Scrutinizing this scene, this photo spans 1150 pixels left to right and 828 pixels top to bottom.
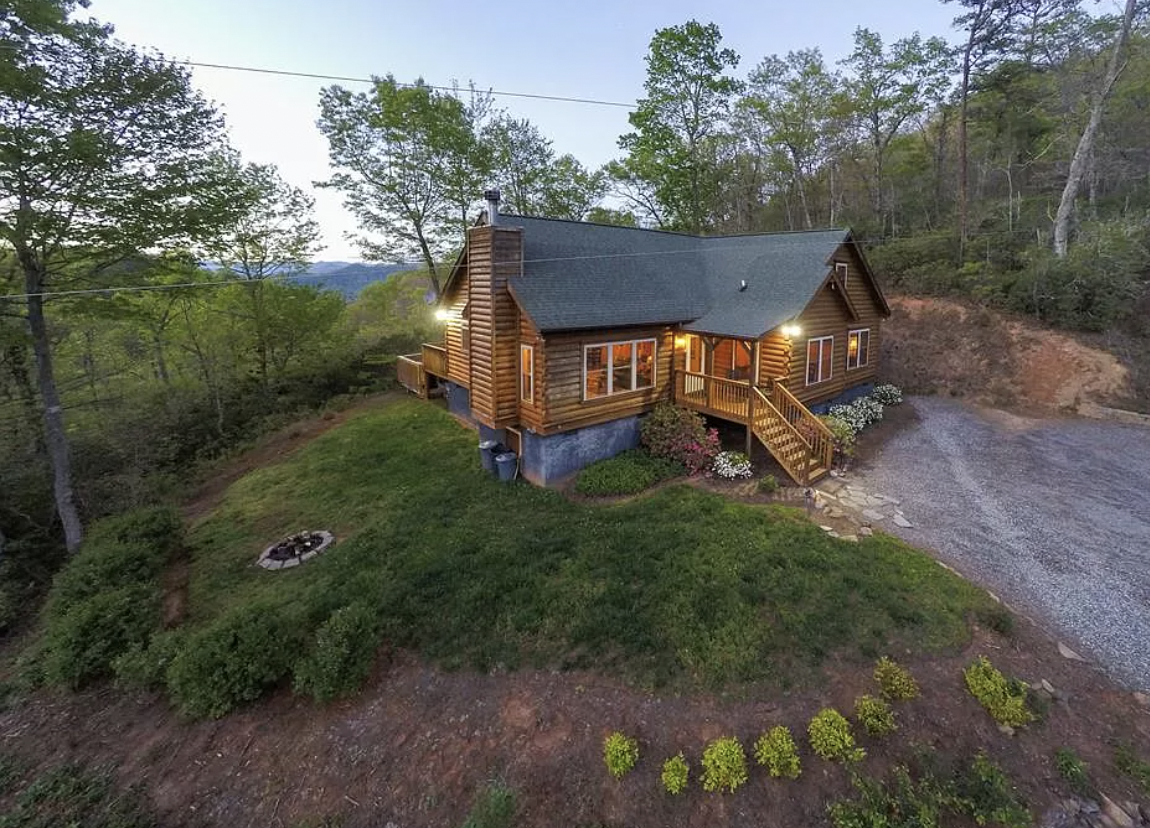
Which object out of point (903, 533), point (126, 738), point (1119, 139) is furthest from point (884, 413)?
point (1119, 139)

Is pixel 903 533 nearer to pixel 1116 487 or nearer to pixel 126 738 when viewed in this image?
pixel 1116 487

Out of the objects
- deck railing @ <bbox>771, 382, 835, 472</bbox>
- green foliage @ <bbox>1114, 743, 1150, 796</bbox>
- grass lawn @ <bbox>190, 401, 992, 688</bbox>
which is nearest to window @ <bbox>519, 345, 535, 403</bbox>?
grass lawn @ <bbox>190, 401, 992, 688</bbox>

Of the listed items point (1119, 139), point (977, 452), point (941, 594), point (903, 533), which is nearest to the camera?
point (941, 594)

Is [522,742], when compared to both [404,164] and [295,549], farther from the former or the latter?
[404,164]

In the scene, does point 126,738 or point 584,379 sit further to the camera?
point 584,379

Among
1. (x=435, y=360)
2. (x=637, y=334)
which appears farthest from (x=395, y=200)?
(x=637, y=334)

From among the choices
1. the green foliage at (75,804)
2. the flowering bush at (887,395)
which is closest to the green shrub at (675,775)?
the green foliage at (75,804)
